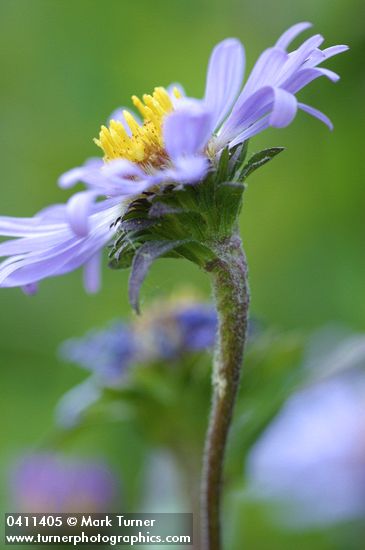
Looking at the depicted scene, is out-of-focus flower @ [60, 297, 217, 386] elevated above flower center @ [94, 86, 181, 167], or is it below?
below

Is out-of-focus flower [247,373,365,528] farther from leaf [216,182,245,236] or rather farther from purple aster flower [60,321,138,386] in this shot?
leaf [216,182,245,236]

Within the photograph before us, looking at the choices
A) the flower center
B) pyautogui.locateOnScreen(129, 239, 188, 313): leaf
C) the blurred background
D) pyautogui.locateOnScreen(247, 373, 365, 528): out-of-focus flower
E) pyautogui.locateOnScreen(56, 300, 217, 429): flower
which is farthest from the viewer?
the blurred background

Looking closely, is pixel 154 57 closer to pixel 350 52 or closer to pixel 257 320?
pixel 350 52

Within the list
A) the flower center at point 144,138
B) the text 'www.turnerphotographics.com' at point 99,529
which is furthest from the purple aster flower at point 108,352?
the flower center at point 144,138

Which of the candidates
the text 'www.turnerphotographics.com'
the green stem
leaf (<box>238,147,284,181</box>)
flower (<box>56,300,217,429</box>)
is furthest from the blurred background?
leaf (<box>238,147,284,181</box>)

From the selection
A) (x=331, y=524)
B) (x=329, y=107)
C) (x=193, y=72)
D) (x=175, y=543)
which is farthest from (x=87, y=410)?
(x=193, y=72)

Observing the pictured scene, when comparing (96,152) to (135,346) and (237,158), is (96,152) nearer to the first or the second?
(135,346)

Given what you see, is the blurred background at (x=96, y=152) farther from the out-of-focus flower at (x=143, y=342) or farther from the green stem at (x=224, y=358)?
the green stem at (x=224, y=358)

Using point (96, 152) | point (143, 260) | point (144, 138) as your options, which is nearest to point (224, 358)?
point (143, 260)
